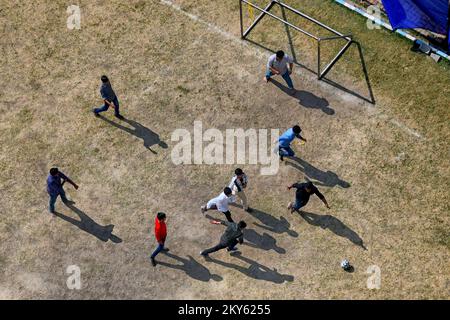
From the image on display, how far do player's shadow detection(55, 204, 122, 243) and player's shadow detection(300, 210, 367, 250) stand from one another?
5.70 m

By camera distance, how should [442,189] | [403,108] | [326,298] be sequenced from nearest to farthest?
1. [326,298]
2. [442,189]
3. [403,108]

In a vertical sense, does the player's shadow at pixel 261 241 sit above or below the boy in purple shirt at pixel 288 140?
below

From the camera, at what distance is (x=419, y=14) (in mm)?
25094

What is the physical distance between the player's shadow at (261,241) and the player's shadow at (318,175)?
2.48 m

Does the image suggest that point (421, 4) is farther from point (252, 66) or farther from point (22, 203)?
point (22, 203)

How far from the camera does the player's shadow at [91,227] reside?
2230 centimetres

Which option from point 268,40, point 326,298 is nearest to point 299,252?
point 326,298

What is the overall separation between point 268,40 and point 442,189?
320 inches

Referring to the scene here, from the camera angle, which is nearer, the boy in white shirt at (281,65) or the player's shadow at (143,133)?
the boy in white shirt at (281,65)

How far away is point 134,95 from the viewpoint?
83.1ft

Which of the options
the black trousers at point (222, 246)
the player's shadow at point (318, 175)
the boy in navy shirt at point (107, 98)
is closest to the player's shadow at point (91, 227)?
the black trousers at point (222, 246)

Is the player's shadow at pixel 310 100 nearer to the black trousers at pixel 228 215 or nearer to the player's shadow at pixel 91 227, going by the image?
the black trousers at pixel 228 215

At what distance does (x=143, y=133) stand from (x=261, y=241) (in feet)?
18.0

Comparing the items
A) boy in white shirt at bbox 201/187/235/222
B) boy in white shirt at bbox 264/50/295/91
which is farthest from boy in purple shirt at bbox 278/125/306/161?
boy in white shirt at bbox 201/187/235/222
